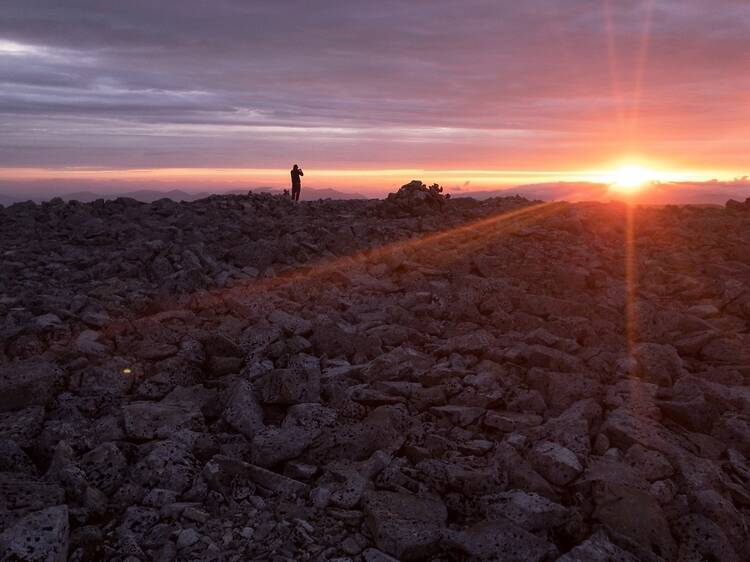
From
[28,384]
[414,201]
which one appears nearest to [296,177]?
[414,201]

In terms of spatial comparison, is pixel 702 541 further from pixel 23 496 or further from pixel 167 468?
pixel 23 496

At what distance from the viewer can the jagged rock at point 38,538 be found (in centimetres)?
509

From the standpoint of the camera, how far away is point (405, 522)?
566cm

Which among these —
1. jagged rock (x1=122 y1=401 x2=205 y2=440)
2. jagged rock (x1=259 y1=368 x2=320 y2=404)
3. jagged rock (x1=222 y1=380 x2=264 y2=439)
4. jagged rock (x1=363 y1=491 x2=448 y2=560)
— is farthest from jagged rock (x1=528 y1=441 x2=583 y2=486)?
jagged rock (x1=122 y1=401 x2=205 y2=440)

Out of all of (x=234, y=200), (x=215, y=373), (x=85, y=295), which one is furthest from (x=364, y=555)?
(x=234, y=200)

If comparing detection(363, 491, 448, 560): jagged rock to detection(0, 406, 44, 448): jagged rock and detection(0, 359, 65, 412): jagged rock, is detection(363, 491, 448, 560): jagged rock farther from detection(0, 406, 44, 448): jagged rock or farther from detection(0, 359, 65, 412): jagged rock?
detection(0, 359, 65, 412): jagged rock

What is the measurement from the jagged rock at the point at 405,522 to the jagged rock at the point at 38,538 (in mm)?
2656

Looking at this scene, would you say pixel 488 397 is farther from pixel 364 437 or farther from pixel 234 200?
pixel 234 200

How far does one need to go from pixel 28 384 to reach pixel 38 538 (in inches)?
128

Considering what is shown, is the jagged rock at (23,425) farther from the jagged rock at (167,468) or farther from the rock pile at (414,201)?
the rock pile at (414,201)

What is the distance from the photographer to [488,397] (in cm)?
780

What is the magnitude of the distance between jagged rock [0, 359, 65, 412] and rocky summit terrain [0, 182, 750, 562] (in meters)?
0.04

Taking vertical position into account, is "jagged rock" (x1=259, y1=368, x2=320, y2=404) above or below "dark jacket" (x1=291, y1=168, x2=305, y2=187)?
below

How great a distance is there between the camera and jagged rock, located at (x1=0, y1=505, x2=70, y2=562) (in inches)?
200
